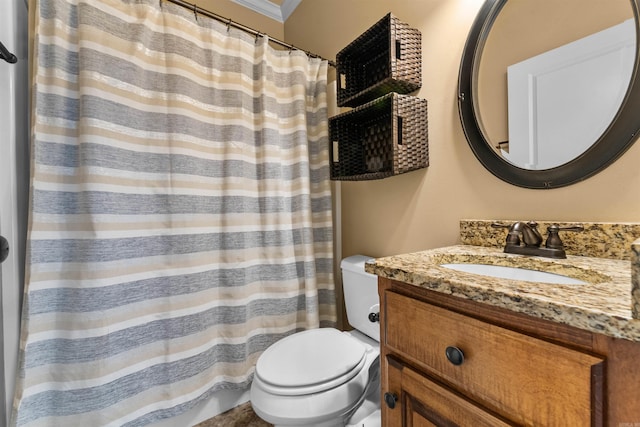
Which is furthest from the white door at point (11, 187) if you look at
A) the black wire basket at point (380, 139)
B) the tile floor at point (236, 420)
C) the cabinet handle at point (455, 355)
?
the cabinet handle at point (455, 355)

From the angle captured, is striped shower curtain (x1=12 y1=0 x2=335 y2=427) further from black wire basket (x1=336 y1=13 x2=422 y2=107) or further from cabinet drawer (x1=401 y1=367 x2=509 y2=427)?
cabinet drawer (x1=401 y1=367 x2=509 y2=427)

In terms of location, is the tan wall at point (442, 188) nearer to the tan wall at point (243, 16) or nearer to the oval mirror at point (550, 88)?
the oval mirror at point (550, 88)

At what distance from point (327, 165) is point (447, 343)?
121cm

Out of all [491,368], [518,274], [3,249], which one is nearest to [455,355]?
[491,368]

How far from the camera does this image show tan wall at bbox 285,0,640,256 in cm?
75

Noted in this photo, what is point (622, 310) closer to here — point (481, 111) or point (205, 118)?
point (481, 111)

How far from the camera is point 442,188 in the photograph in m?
1.13

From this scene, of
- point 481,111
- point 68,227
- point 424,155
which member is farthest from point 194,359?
point 481,111

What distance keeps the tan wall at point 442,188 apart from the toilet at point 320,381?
13.4 inches

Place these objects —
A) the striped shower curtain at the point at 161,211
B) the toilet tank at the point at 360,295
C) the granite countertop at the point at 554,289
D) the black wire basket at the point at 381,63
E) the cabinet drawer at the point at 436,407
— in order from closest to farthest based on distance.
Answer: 1. the granite countertop at the point at 554,289
2. the cabinet drawer at the point at 436,407
3. the striped shower curtain at the point at 161,211
4. the black wire basket at the point at 381,63
5. the toilet tank at the point at 360,295

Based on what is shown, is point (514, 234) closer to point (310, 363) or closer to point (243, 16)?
point (310, 363)

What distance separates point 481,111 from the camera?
0.99 m

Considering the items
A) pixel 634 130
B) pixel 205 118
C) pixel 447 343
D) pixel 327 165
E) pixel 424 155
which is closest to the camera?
pixel 447 343

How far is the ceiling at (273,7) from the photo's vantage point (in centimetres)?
194
